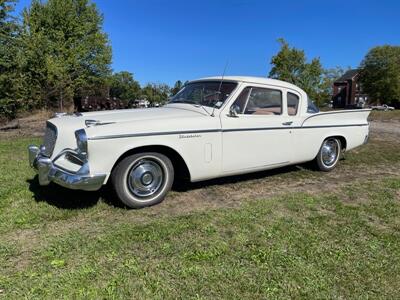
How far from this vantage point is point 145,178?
450 cm

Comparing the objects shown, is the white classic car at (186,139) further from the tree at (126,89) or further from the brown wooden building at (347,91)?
the brown wooden building at (347,91)

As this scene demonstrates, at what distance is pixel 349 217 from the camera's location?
4.33 m

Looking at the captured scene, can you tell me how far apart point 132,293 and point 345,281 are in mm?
1695

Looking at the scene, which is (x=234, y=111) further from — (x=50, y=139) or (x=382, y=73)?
(x=382, y=73)

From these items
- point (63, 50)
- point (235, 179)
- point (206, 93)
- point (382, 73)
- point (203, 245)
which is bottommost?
point (203, 245)

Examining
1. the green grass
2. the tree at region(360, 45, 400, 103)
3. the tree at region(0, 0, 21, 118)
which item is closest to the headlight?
the tree at region(0, 0, 21, 118)

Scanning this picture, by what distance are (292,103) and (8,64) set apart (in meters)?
9.78

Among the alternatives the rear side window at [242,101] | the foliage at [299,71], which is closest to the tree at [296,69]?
the foliage at [299,71]

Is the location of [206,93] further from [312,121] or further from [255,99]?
[312,121]

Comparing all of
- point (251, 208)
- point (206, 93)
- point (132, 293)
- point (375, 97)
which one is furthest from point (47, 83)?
point (375, 97)

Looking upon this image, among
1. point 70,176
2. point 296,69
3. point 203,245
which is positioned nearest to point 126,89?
point 296,69

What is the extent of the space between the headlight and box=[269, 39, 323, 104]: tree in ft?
115

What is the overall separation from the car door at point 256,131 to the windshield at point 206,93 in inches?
8.1

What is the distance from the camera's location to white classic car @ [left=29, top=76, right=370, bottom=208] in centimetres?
414
